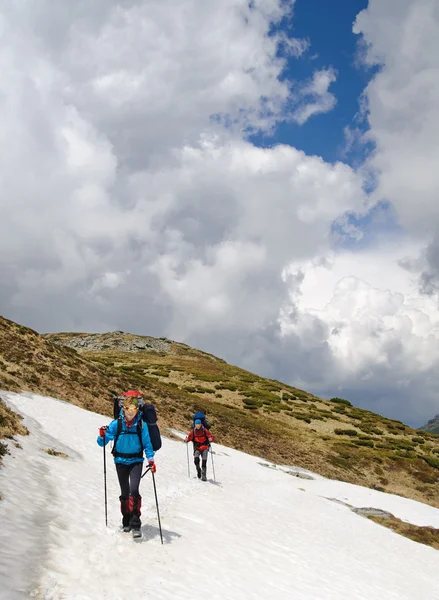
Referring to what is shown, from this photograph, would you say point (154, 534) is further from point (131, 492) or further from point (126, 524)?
point (131, 492)

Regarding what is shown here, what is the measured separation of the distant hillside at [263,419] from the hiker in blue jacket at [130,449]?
73.3 feet

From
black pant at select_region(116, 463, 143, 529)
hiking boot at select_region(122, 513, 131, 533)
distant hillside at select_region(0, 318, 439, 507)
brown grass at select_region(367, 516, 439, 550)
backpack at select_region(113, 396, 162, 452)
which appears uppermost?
distant hillside at select_region(0, 318, 439, 507)

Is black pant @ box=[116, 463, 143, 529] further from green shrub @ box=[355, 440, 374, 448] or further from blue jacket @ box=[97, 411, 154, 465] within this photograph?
green shrub @ box=[355, 440, 374, 448]

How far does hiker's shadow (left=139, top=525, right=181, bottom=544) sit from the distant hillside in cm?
2139

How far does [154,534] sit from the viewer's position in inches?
436

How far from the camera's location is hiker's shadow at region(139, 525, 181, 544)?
419 inches

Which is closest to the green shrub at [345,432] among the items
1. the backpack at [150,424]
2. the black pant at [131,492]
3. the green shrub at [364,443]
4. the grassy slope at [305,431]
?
the grassy slope at [305,431]

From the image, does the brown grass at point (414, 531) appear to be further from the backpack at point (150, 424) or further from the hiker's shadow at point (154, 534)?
the backpack at point (150, 424)

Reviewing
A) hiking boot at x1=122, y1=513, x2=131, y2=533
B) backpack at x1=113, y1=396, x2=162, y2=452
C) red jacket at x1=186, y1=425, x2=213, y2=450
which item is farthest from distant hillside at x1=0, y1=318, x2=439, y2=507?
backpack at x1=113, y1=396, x2=162, y2=452

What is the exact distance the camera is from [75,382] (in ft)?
126

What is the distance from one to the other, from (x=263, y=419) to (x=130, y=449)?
48.9 m

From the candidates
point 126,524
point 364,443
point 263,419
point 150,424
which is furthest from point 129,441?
point 364,443

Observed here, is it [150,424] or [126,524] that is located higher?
[150,424]

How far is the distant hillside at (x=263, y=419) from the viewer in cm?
3716
